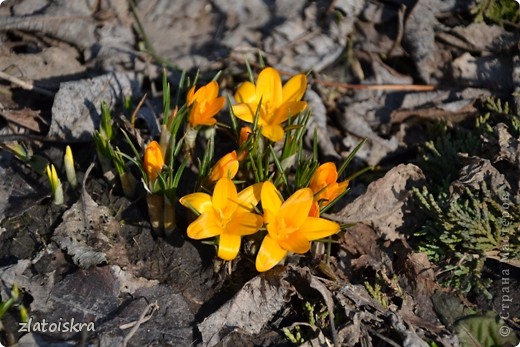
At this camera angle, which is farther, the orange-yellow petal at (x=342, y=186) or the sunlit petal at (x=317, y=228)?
the orange-yellow petal at (x=342, y=186)

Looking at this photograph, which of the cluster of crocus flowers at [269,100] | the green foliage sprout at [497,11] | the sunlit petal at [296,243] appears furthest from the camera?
the green foliage sprout at [497,11]

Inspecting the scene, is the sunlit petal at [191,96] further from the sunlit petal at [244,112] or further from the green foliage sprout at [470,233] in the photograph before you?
the green foliage sprout at [470,233]

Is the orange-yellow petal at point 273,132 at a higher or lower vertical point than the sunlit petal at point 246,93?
lower

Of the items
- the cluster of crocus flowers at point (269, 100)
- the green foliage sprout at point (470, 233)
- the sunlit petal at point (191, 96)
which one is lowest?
the green foliage sprout at point (470, 233)

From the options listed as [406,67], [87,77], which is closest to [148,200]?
[87,77]

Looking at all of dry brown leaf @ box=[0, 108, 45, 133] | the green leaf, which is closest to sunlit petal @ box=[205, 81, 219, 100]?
dry brown leaf @ box=[0, 108, 45, 133]

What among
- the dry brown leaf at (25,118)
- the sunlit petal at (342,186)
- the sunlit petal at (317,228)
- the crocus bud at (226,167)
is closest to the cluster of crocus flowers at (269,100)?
the crocus bud at (226,167)

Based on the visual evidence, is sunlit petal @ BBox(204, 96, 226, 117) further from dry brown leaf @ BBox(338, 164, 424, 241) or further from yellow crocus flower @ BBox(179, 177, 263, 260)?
dry brown leaf @ BBox(338, 164, 424, 241)

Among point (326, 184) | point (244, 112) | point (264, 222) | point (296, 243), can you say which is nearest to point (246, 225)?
point (264, 222)
